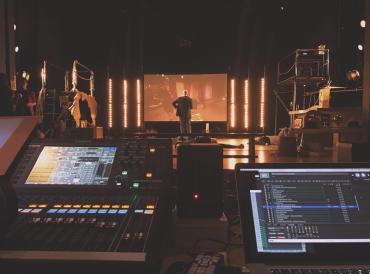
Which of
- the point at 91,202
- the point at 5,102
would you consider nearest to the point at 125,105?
the point at 5,102

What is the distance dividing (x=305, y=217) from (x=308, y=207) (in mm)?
28

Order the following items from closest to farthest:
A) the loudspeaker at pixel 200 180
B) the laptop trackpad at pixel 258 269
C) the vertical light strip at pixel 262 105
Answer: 1. the laptop trackpad at pixel 258 269
2. the loudspeaker at pixel 200 180
3. the vertical light strip at pixel 262 105

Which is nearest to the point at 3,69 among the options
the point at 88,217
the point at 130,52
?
the point at 88,217

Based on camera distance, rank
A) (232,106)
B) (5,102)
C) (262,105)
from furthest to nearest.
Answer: (232,106)
(262,105)
(5,102)

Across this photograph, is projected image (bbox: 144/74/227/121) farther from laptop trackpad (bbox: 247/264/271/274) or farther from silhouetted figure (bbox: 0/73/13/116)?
laptop trackpad (bbox: 247/264/271/274)

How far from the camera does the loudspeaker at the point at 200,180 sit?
44.4 inches

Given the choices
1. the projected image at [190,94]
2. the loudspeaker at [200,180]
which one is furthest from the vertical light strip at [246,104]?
the loudspeaker at [200,180]

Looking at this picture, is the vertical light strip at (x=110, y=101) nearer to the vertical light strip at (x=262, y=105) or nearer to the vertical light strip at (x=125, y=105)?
the vertical light strip at (x=125, y=105)

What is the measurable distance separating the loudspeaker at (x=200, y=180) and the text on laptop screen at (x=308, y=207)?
0.19 metres

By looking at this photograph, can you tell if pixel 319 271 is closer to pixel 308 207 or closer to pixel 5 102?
pixel 308 207

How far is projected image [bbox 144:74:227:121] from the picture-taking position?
1018cm

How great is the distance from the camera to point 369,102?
5.45ft

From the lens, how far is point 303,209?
953mm

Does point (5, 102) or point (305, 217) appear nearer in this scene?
point (305, 217)
